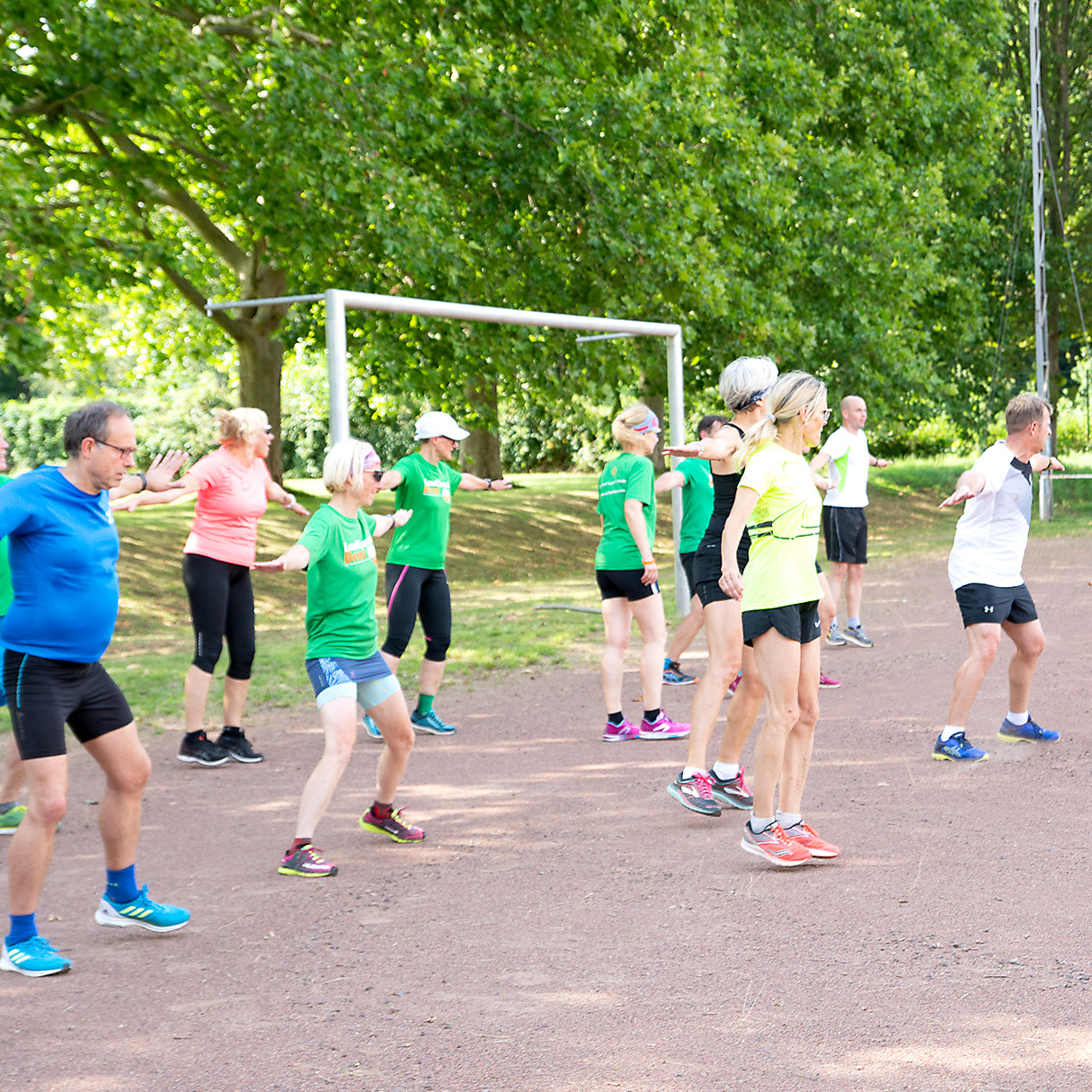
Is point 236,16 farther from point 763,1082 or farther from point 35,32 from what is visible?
point 763,1082

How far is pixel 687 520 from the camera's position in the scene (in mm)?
8375

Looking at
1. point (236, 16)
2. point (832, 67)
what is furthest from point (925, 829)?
Result: point (832, 67)

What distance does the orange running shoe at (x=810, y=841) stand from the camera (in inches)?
195

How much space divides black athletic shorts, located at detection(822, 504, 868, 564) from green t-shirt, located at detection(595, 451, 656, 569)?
351 cm

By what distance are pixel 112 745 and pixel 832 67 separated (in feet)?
72.8

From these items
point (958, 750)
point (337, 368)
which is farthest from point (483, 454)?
point (958, 750)

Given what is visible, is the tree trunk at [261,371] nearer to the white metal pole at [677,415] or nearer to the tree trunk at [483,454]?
the tree trunk at [483,454]

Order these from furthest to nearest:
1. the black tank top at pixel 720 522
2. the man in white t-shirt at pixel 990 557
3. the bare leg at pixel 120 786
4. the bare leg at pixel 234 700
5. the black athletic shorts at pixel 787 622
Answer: the bare leg at pixel 234 700, the man in white t-shirt at pixel 990 557, the black tank top at pixel 720 522, the black athletic shorts at pixel 787 622, the bare leg at pixel 120 786

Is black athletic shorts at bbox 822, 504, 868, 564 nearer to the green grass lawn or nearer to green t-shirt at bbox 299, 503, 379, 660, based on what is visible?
the green grass lawn

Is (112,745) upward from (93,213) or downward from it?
downward

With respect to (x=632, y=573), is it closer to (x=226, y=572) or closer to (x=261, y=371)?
(x=226, y=572)

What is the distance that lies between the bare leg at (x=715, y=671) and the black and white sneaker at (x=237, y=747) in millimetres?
2684

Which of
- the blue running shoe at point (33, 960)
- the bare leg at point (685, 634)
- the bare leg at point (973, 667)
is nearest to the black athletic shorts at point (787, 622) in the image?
the bare leg at point (973, 667)

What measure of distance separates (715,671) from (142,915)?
264 centimetres
